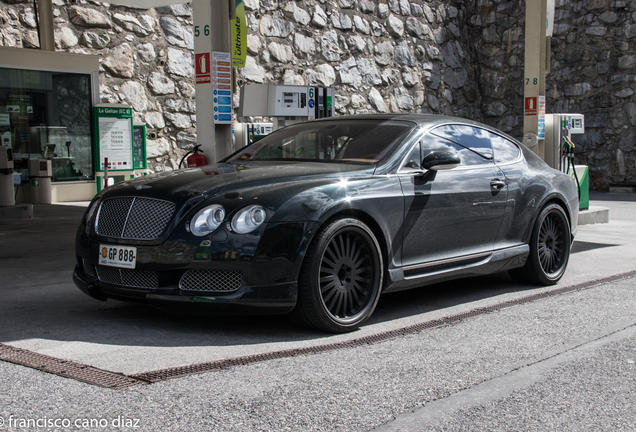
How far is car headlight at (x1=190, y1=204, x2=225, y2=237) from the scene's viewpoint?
4.46m

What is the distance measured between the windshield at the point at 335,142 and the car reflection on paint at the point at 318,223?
0.05 ft

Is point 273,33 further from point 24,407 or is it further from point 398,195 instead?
point 24,407

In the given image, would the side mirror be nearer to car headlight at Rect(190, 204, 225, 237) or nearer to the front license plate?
car headlight at Rect(190, 204, 225, 237)

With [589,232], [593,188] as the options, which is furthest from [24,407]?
[593,188]

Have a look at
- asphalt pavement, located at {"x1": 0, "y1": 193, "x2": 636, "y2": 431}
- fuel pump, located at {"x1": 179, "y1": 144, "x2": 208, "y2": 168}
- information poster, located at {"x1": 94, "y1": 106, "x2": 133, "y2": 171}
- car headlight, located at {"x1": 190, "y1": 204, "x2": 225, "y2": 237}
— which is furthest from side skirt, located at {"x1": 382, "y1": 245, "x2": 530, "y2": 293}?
information poster, located at {"x1": 94, "y1": 106, "x2": 133, "y2": 171}

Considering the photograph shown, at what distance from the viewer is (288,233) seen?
14.8 feet

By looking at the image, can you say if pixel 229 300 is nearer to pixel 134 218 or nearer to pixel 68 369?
pixel 134 218

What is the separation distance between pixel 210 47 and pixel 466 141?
334 centimetres

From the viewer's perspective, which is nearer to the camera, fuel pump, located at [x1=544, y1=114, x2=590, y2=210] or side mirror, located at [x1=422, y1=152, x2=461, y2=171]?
side mirror, located at [x1=422, y1=152, x2=461, y2=171]

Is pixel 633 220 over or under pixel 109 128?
under

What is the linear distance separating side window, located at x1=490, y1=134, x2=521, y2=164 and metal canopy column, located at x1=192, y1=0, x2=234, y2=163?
3192 millimetres

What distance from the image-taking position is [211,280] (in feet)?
14.7

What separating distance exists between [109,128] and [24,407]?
1208 cm

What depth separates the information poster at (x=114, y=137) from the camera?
573 inches
